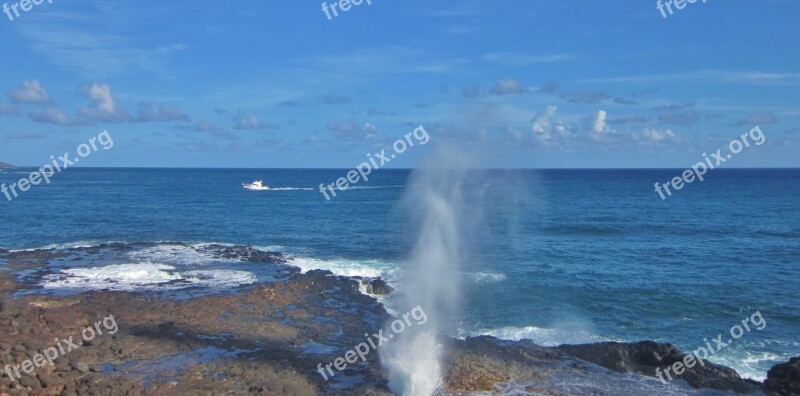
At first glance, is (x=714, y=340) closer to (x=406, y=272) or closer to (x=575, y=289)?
(x=575, y=289)

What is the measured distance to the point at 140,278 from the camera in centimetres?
3759

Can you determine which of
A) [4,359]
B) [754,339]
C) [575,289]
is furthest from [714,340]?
[4,359]

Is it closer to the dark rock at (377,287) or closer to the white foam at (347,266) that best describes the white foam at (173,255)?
the white foam at (347,266)

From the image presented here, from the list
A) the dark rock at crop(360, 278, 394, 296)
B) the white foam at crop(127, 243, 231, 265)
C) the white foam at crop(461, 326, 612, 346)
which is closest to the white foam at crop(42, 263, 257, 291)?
the white foam at crop(127, 243, 231, 265)

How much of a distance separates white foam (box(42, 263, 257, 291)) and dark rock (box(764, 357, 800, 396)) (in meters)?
28.4

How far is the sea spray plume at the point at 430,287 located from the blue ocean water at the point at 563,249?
160 centimetres

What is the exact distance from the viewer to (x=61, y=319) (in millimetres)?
27469

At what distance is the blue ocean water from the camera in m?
31.1

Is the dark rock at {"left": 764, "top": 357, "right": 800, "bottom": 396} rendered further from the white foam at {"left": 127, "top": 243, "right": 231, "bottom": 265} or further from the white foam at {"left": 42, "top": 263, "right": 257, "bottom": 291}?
the white foam at {"left": 127, "top": 243, "right": 231, "bottom": 265}

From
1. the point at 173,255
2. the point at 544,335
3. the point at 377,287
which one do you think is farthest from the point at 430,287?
the point at 173,255

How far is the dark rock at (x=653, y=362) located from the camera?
2275 cm

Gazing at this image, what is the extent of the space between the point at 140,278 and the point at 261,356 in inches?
699

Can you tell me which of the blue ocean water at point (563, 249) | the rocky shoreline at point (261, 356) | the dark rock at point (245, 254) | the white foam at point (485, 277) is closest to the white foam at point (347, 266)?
the blue ocean water at point (563, 249)

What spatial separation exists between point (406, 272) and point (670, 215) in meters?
51.9
